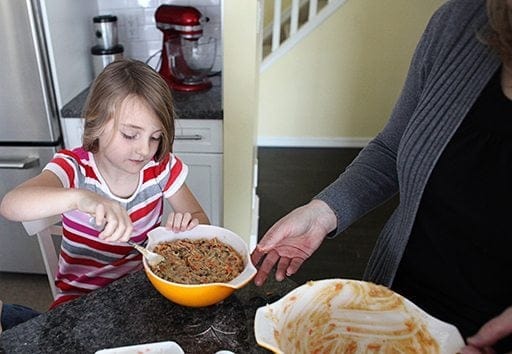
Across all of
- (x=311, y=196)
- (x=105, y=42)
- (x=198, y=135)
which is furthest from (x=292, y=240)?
(x=311, y=196)

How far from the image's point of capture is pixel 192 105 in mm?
1753

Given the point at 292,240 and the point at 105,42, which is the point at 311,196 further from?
the point at 292,240

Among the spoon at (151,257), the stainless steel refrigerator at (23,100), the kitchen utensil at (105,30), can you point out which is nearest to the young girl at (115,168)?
the spoon at (151,257)

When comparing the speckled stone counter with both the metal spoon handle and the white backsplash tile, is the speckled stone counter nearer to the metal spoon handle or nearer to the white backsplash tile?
the metal spoon handle

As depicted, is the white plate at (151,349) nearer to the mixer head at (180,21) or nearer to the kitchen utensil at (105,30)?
the mixer head at (180,21)

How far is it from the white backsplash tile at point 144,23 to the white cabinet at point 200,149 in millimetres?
502

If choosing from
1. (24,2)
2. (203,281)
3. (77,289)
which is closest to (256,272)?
(203,281)

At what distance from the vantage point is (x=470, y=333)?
756 mm

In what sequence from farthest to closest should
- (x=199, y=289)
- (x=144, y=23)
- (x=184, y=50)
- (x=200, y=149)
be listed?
1. (x=144, y=23)
2. (x=184, y=50)
3. (x=200, y=149)
4. (x=199, y=289)

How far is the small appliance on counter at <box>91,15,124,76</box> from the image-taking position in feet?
6.24

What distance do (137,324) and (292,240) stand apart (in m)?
0.33

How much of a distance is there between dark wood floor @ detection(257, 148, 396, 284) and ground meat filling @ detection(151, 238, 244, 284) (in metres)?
1.26

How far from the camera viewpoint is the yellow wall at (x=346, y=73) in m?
3.13

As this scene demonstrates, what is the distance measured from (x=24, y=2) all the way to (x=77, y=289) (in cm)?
109
